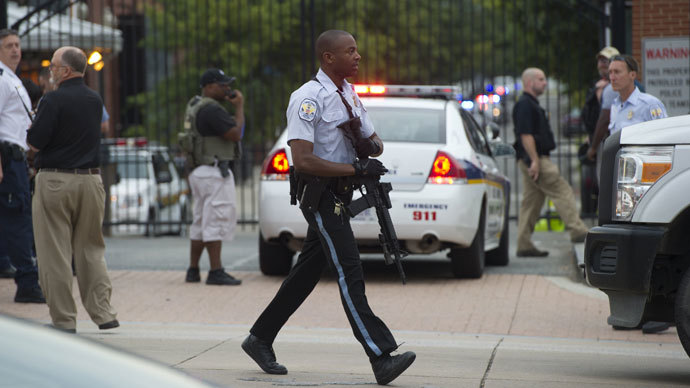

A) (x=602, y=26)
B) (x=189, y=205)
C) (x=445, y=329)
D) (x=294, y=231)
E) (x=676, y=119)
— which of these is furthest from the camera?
(x=189, y=205)

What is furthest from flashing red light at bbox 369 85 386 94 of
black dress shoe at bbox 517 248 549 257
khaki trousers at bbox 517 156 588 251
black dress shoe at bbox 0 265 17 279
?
black dress shoe at bbox 0 265 17 279

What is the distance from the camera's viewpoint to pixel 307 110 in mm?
5707

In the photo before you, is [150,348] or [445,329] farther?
[445,329]

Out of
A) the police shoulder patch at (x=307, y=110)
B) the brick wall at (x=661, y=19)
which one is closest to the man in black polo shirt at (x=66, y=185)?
the police shoulder patch at (x=307, y=110)

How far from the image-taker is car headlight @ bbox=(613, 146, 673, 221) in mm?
5875

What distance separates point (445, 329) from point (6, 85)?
362cm

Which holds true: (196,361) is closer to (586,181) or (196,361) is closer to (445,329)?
(445,329)

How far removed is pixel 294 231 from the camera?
945 centimetres

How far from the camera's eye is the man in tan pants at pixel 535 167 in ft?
37.2

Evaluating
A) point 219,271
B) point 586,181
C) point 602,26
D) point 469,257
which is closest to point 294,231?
point 219,271

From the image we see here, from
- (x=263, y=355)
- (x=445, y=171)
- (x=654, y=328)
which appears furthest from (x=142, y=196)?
(x=263, y=355)

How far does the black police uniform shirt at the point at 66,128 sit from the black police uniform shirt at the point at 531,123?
529 centimetres

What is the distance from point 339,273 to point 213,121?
4.03 metres

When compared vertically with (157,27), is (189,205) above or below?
below
